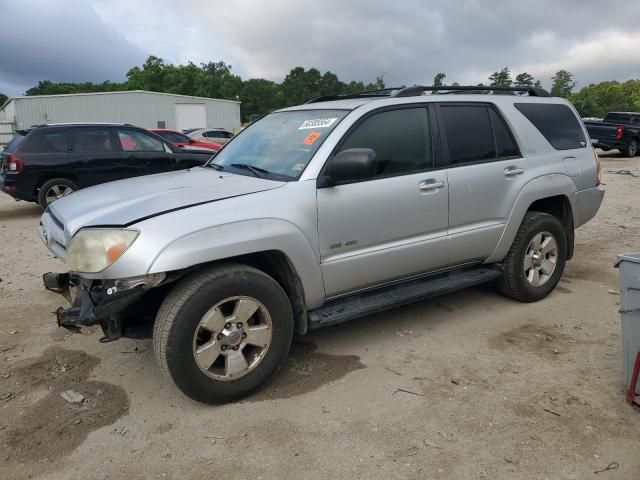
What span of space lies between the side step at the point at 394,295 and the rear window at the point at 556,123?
1.35m

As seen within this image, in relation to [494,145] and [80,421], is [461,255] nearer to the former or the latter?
[494,145]

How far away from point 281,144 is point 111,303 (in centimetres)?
171

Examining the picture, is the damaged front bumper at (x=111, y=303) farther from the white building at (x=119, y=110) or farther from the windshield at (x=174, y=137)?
the white building at (x=119, y=110)

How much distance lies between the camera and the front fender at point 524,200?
446cm

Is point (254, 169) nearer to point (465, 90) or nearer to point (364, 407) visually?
point (364, 407)

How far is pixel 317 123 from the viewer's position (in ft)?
12.6

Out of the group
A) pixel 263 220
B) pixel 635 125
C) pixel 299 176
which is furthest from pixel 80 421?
pixel 635 125

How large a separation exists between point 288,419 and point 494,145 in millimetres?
2810

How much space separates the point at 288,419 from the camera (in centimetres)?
306

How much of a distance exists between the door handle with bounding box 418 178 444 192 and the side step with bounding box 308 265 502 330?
0.72m

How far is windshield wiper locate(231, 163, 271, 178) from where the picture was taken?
144 inches

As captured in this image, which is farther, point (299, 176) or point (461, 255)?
point (461, 255)

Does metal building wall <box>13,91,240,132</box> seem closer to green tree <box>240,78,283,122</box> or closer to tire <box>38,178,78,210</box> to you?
tire <box>38,178,78,210</box>

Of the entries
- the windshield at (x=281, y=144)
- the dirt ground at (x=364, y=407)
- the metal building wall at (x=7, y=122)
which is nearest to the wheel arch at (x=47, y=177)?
the dirt ground at (x=364, y=407)
